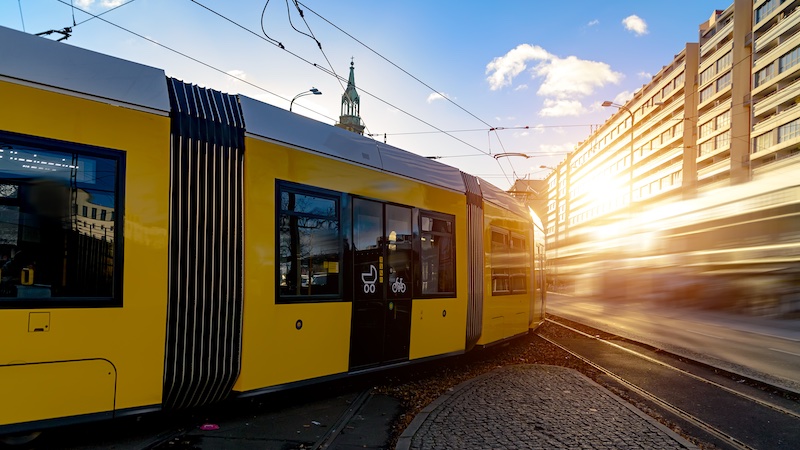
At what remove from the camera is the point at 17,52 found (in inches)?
176

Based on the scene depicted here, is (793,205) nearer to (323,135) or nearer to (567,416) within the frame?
(567,416)

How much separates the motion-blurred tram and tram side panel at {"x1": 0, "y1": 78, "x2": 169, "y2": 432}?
12 millimetres

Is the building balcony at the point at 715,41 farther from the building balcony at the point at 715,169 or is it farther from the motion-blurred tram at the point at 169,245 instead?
the motion-blurred tram at the point at 169,245

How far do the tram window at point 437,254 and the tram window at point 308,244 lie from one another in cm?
205

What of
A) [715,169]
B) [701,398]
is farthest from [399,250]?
[715,169]

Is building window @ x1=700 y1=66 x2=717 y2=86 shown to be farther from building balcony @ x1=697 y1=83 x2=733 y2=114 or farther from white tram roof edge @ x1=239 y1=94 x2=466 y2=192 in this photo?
white tram roof edge @ x1=239 y1=94 x2=466 y2=192

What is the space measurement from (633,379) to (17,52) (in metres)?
10.1

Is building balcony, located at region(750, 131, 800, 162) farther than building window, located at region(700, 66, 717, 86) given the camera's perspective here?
No

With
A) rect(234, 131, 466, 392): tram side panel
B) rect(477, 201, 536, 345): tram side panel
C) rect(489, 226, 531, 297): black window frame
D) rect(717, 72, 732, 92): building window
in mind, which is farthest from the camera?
rect(717, 72, 732, 92): building window

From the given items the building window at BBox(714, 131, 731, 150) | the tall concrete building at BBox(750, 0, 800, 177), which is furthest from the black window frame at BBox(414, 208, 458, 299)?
the building window at BBox(714, 131, 731, 150)

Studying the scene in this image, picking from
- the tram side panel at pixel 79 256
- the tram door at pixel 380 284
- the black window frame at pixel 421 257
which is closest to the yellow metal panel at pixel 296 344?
the tram door at pixel 380 284

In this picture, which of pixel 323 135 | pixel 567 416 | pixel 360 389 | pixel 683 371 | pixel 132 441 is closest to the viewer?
pixel 132 441


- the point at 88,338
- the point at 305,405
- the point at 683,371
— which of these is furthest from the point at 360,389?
the point at 683,371

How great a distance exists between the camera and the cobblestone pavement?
5480 mm
